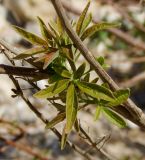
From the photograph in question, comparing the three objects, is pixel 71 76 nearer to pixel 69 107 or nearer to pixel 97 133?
pixel 69 107

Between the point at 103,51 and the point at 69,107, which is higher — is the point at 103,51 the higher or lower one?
the lower one

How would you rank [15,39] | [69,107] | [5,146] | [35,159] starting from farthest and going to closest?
[15,39], [5,146], [35,159], [69,107]

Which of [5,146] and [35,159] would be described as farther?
[5,146]

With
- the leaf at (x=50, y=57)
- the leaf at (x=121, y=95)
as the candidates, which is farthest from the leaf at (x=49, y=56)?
the leaf at (x=121, y=95)

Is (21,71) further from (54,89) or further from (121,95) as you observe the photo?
(121,95)

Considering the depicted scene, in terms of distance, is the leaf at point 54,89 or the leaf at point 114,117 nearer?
the leaf at point 54,89

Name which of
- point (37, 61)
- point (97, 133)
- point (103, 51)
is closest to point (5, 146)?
point (97, 133)

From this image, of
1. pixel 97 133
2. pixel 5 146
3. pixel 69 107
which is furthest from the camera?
pixel 97 133

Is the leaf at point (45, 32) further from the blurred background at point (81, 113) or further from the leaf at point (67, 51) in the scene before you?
the blurred background at point (81, 113)
